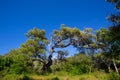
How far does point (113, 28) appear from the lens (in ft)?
55.2

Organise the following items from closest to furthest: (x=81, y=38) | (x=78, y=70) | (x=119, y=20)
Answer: (x=119, y=20), (x=78, y=70), (x=81, y=38)

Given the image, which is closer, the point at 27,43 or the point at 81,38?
the point at 27,43

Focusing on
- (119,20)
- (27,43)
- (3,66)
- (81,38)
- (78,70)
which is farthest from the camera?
(81,38)

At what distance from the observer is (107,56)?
115 ft

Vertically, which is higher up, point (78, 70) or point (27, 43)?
point (27, 43)

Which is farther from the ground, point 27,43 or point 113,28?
point 27,43

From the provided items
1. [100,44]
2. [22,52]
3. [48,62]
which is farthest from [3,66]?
[100,44]

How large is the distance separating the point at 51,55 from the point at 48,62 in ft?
4.04

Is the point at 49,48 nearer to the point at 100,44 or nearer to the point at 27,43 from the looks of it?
the point at 27,43

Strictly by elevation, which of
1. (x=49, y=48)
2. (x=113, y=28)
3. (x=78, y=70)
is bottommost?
(x=78, y=70)

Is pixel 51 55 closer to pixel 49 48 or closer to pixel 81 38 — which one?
pixel 49 48

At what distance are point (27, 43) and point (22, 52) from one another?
1.65 meters

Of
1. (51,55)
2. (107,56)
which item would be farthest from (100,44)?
(51,55)

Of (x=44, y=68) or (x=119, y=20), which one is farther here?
(x=44, y=68)
